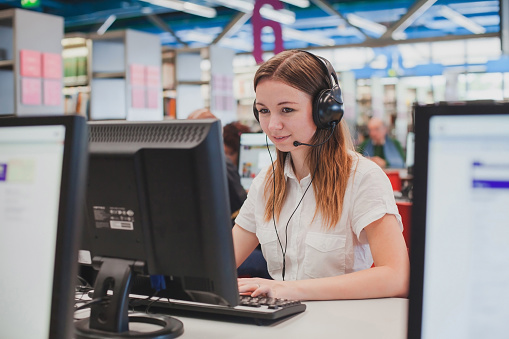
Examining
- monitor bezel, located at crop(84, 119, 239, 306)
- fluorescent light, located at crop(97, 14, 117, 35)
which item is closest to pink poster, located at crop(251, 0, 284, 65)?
monitor bezel, located at crop(84, 119, 239, 306)

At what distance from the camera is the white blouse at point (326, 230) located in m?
1.57

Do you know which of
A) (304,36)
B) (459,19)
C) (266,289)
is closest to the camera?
(266,289)

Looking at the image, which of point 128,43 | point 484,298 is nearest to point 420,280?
point 484,298

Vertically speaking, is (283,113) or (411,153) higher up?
(283,113)

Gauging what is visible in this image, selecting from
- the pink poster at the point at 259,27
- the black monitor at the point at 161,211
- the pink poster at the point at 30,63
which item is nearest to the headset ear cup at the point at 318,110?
the black monitor at the point at 161,211

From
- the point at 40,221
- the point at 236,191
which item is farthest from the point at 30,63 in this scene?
the point at 40,221

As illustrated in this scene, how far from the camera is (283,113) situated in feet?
5.30

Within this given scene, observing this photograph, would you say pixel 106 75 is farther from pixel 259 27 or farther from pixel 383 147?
pixel 383 147

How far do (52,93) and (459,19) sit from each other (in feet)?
31.9

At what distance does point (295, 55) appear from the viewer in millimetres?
1662

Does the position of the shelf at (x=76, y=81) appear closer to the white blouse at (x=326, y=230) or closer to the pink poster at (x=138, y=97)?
the pink poster at (x=138, y=97)

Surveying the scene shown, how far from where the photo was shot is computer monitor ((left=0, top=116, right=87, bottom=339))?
768 millimetres

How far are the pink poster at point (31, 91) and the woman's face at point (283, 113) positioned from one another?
4499mm

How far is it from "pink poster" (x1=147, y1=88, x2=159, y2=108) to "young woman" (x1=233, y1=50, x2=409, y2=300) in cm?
529
